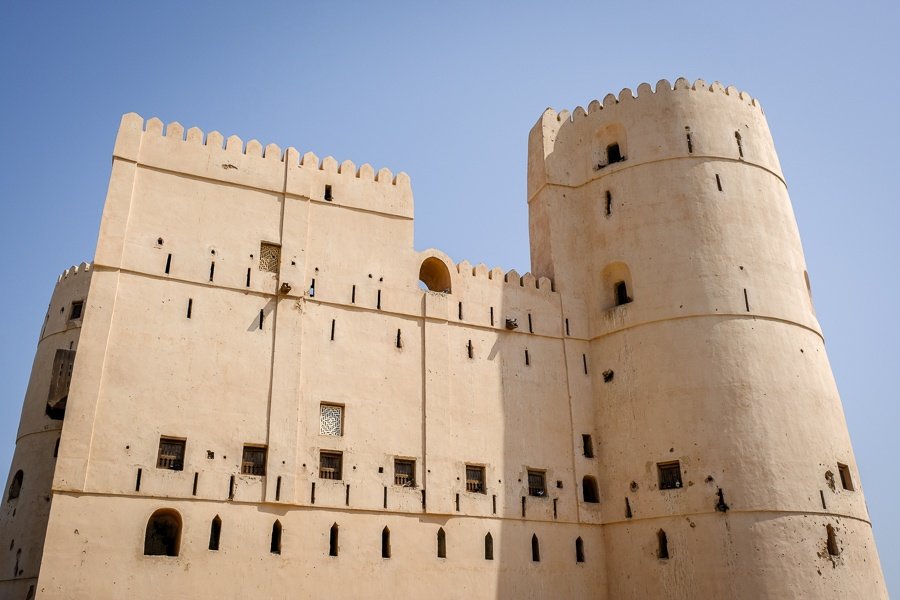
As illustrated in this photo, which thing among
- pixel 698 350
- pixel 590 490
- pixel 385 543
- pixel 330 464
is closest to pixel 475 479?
pixel 385 543

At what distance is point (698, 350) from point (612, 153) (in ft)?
26.0

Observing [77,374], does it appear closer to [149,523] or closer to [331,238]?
[149,523]

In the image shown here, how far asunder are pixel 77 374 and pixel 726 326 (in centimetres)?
1672

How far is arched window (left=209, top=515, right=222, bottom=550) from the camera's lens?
58.4 ft

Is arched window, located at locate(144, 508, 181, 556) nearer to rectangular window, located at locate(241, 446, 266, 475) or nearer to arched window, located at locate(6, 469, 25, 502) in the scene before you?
rectangular window, located at locate(241, 446, 266, 475)

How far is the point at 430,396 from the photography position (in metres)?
21.8

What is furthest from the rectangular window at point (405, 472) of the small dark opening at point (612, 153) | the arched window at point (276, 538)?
the small dark opening at point (612, 153)

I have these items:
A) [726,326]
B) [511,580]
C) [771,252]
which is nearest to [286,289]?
[511,580]

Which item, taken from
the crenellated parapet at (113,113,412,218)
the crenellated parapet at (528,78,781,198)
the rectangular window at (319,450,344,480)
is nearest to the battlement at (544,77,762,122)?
the crenellated parapet at (528,78,781,198)

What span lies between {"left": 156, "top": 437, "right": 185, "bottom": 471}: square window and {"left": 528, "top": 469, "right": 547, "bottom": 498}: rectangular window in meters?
9.32

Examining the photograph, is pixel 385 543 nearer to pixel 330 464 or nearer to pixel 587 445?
pixel 330 464

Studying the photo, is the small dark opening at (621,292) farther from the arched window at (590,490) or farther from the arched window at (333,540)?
the arched window at (333,540)

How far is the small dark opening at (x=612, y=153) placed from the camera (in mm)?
26938

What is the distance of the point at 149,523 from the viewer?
17.5 metres
